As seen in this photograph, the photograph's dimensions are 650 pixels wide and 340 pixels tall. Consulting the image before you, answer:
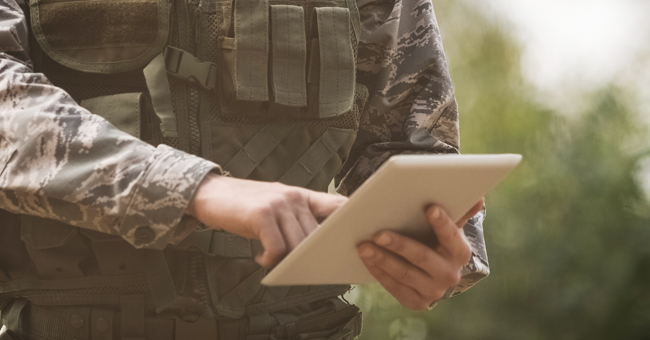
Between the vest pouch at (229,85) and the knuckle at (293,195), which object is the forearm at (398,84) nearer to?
the vest pouch at (229,85)

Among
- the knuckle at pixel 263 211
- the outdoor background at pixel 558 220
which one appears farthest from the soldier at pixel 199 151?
the outdoor background at pixel 558 220

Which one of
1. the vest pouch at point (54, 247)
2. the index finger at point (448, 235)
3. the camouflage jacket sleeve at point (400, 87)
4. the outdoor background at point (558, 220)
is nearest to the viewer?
the index finger at point (448, 235)

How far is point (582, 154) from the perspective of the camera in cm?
648

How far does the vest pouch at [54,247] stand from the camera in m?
1.10

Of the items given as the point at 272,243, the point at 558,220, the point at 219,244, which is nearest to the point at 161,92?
the point at 219,244

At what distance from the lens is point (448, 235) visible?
0.84 m

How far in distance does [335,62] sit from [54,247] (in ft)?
2.29

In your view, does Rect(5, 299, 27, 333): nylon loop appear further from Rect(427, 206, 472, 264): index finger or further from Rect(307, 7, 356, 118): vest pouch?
Rect(427, 206, 472, 264): index finger

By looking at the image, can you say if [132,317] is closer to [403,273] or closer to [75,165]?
[75,165]

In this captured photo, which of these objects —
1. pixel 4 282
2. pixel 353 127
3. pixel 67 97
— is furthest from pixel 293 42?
pixel 4 282

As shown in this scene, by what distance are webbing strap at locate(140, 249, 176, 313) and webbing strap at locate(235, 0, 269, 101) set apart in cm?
36

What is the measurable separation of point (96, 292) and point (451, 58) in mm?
6175

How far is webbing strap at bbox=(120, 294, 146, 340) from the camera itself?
1.15 m

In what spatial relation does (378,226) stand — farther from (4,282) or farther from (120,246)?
(4,282)
